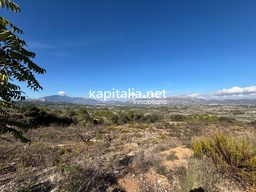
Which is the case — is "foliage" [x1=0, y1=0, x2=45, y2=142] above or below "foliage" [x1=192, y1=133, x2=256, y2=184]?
above

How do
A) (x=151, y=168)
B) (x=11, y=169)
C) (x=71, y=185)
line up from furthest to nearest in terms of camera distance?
(x=11, y=169) < (x=151, y=168) < (x=71, y=185)

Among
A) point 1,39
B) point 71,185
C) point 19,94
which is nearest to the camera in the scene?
point 1,39

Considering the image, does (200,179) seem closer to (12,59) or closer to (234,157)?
(234,157)

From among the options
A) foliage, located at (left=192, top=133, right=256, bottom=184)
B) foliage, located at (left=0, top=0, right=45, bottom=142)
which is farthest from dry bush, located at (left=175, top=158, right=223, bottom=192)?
foliage, located at (left=0, top=0, right=45, bottom=142)

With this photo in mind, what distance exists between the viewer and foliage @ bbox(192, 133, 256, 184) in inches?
153

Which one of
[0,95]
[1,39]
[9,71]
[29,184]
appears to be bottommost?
[29,184]

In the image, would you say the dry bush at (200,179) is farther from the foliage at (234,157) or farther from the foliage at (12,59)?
the foliage at (12,59)

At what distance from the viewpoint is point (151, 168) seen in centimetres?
478

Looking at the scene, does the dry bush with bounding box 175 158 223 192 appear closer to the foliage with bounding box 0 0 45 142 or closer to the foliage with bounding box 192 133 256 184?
the foliage with bounding box 192 133 256 184

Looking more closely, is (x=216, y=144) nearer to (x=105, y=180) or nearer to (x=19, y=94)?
(x=105, y=180)

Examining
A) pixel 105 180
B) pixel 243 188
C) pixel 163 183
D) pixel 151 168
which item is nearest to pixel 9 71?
pixel 105 180

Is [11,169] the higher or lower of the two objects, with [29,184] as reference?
lower

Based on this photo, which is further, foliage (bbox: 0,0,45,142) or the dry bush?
the dry bush

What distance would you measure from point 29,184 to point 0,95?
2316 mm
